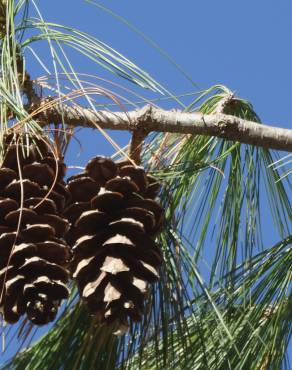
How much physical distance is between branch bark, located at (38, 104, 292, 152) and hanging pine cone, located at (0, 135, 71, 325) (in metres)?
0.10

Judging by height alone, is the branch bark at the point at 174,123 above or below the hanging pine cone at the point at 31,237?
above

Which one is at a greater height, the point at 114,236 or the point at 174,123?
the point at 174,123

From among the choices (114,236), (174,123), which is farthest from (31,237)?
(174,123)

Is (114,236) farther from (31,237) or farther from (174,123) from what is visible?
(174,123)

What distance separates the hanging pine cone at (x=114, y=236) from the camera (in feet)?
4.38

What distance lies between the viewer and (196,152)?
1.81 m

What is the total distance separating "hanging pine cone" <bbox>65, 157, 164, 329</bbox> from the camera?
1.34 m

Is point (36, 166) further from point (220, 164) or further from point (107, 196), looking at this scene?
point (220, 164)

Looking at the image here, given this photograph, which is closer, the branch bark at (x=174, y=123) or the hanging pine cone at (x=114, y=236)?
the hanging pine cone at (x=114, y=236)

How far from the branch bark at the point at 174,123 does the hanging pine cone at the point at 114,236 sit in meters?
0.09

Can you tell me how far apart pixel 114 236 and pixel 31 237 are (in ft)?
0.35

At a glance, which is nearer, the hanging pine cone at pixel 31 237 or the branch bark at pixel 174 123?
the hanging pine cone at pixel 31 237

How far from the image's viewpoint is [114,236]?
1.38 metres

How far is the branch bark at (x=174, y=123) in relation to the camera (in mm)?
1542
